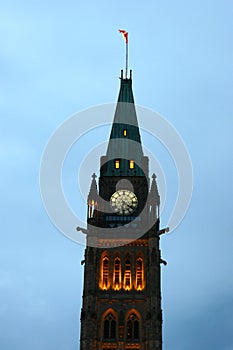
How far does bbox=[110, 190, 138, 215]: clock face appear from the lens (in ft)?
354

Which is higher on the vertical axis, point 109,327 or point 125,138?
point 125,138

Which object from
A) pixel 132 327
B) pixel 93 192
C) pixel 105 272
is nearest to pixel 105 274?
pixel 105 272

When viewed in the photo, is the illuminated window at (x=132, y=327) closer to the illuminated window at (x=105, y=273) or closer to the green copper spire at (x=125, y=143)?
the illuminated window at (x=105, y=273)

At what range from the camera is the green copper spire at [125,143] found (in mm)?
114000

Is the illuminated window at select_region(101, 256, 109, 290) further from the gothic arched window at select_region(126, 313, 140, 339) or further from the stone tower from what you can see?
the gothic arched window at select_region(126, 313, 140, 339)

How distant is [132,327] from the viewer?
94.6m

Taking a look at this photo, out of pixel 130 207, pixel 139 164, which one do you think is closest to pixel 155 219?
pixel 130 207

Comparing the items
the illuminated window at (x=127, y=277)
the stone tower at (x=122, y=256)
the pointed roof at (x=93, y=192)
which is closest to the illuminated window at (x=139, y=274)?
the stone tower at (x=122, y=256)

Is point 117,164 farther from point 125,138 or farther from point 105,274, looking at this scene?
point 105,274

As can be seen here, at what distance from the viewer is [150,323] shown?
307ft

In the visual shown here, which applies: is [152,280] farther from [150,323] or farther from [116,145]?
[116,145]

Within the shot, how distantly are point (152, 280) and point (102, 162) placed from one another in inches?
1014

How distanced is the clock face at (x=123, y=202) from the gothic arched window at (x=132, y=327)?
18.5m

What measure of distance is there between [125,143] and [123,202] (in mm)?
12728
